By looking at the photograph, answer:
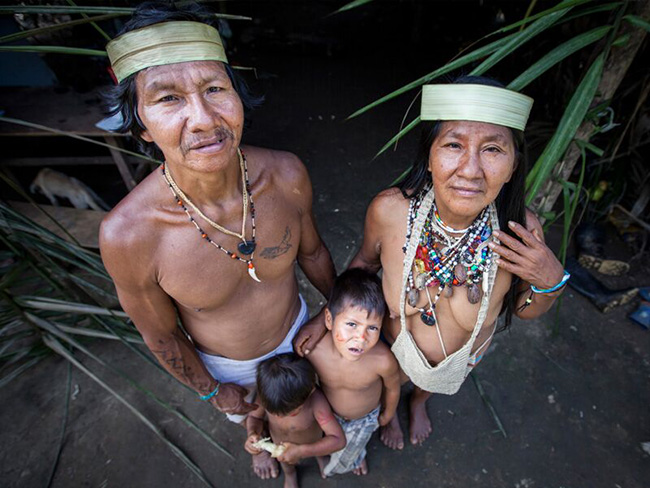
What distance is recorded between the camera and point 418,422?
2.18 metres

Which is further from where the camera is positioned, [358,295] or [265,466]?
[265,466]

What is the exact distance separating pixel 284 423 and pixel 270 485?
505 millimetres

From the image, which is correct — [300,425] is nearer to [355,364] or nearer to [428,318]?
[355,364]

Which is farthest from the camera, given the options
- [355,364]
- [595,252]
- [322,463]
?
[595,252]

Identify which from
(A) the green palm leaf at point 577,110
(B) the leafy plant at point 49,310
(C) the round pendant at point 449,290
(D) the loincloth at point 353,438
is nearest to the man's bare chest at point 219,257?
(C) the round pendant at point 449,290

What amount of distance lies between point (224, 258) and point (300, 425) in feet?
3.00

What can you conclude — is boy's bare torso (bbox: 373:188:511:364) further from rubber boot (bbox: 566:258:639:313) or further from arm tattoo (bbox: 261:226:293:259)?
rubber boot (bbox: 566:258:639:313)

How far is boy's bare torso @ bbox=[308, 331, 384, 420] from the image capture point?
1.67 metres

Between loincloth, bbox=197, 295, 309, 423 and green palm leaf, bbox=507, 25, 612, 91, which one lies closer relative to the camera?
green palm leaf, bbox=507, 25, 612, 91

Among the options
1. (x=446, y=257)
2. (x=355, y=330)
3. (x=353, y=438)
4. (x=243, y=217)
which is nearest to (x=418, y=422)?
(x=353, y=438)

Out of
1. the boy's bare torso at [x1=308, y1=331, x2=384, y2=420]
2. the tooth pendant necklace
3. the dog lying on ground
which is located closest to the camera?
the tooth pendant necklace

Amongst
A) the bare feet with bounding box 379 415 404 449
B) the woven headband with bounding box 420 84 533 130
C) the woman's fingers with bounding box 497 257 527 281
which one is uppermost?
the woven headband with bounding box 420 84 533 130

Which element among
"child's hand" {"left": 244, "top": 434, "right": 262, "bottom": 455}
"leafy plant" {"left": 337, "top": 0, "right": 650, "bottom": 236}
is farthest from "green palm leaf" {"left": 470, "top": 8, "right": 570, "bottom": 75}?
"child's hand" {"left": 244, "top": 434, "right": 262, "bottom": 455}

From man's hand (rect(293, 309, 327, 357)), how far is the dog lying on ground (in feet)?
8.87
